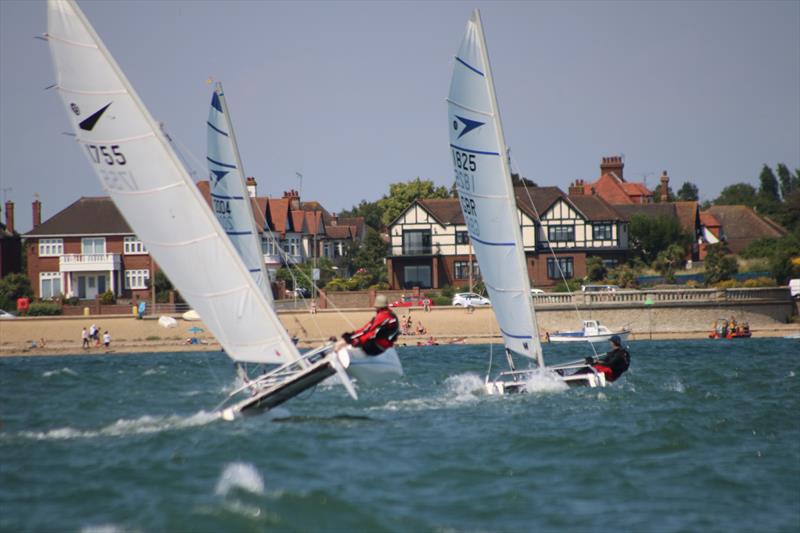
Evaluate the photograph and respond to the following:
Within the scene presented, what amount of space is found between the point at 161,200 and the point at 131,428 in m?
3.99

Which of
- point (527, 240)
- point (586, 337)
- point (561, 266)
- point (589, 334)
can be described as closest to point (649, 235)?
point (561, 266)

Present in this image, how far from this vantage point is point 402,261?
241 feet

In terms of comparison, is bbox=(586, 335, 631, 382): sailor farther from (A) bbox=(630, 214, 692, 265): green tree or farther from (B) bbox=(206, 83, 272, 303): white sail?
(A) bbox=(630, 214, 692, 265): green tree

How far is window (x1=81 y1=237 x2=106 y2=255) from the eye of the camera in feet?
228

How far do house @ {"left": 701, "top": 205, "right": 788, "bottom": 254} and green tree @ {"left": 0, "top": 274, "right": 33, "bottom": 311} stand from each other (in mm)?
56702

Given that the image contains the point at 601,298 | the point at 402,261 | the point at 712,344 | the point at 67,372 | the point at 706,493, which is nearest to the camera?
the point at 706,493

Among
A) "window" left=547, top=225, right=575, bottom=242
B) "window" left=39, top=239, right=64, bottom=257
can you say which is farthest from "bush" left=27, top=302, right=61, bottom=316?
"window" left=547, top=225, right=575, bottom=242

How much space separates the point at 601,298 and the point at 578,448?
4069 centimetres

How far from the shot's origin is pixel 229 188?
26750 mm

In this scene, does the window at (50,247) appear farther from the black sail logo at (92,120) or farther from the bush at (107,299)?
the black sail logo at (92,120)

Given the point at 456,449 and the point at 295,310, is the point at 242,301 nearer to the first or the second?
the point at 456,449

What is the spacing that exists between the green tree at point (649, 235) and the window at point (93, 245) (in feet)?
120

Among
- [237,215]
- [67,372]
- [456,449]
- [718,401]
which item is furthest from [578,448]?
[67,372]

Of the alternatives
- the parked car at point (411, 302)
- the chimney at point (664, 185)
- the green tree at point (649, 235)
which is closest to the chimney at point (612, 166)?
the chimney at point (664, 185)
